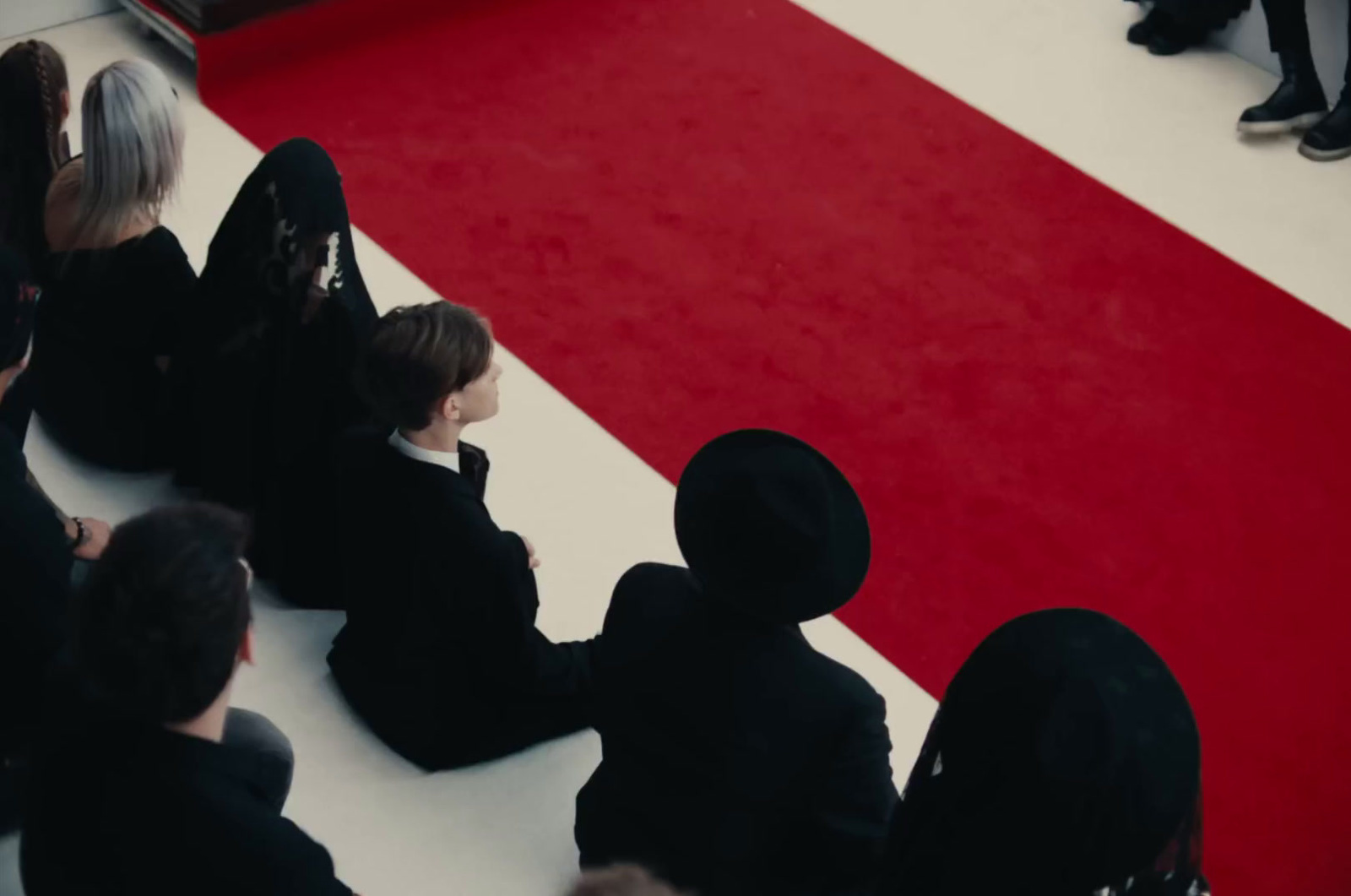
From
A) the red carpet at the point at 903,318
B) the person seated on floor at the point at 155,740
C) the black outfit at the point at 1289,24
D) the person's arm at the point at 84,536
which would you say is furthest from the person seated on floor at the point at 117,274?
the black outfit at the point at 1289,24

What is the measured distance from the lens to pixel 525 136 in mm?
4672

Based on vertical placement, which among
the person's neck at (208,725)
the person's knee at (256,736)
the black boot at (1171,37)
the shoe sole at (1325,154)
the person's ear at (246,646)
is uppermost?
the person's ear at (246,646)

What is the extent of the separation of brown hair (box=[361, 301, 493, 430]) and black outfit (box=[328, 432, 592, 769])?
90 mm

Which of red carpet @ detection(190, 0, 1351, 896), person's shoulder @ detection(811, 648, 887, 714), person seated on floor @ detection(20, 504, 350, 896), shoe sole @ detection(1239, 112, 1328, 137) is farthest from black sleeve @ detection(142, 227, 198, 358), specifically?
shoe sole @ detection(1239, 112, 1328, 137)

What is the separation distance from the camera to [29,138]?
311cm

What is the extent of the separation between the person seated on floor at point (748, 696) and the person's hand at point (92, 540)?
1055mm

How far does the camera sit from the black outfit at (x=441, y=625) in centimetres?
264

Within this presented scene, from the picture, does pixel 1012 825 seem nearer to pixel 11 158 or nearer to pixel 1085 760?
pixel 1085 760

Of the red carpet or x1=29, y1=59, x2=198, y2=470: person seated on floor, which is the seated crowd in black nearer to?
x1=29, y1=59, x2=198, y2=470: person seated on floor

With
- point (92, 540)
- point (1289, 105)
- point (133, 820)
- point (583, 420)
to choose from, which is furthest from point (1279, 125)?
point (133, 820)

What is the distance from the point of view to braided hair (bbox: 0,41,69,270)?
3029 mm

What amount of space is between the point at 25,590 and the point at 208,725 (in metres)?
0.53

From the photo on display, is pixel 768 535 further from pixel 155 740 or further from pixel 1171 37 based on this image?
pixel 1171 37

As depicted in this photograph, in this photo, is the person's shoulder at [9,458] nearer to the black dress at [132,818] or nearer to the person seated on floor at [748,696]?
the black dress at [132,818]
